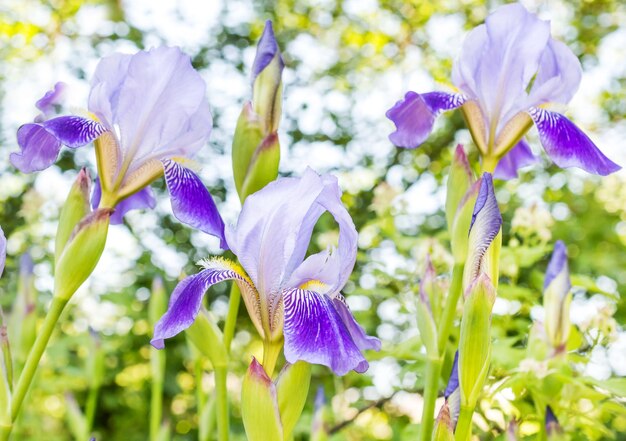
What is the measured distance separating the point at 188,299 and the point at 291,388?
13 cm

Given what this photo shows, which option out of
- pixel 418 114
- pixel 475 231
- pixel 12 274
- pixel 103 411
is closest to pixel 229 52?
pixel 12 274

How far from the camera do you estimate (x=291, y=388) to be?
0.69 meters

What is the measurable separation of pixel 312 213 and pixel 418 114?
0.31 meters

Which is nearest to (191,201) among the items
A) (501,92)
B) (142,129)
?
(142,129)

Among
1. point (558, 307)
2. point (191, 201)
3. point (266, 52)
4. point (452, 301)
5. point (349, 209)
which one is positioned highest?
point (266, 52)

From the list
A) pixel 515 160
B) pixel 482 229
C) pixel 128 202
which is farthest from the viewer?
pixel 515 160

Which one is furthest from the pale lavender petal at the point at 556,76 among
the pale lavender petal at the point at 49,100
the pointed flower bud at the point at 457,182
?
the pale lavender petal at the point at 49,100

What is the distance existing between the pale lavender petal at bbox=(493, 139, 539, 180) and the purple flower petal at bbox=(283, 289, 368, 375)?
0.49 metres

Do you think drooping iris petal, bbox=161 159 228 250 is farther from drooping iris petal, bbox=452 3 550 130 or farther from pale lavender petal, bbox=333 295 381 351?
drooping iris petal, bbox=452 3 550 130

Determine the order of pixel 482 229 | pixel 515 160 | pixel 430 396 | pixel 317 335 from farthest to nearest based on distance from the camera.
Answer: pixel 515 160 < pixel 430 396 < pixel 482 229 < pixel 317 335

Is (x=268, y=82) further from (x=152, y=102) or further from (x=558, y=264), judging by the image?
(x=558, y=264)

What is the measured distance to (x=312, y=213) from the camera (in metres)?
0.72

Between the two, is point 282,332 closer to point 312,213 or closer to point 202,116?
point 312,213

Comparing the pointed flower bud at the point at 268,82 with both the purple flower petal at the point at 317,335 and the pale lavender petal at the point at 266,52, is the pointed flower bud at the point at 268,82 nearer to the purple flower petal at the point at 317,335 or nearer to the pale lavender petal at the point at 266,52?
the pale lavender petal at the point at 266,52
